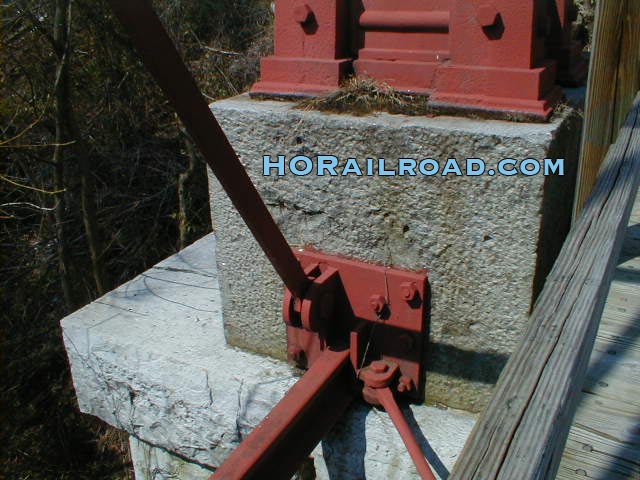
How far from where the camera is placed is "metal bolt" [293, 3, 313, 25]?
153 cm

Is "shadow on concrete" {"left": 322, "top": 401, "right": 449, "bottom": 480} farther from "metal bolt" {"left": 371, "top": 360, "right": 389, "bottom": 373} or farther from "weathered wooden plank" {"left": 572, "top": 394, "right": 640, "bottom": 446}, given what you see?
"weathered wooden plank" {"left": 572, "top": 394, "right": 640, "bottom": 446}

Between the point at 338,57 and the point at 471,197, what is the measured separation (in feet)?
1.74

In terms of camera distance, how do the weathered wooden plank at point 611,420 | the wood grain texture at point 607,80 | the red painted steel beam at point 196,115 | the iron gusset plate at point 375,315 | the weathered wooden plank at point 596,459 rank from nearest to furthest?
the red painted steel beam at point 196,115 → the weathered wooden plank at point 596,459 → the weathered wooden plank at point 611,420 → the iron gusset plate at point 375,315 → the wood grain texture at point 607,80

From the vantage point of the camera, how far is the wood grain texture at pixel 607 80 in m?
1.74

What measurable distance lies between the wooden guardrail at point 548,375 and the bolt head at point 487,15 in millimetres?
471

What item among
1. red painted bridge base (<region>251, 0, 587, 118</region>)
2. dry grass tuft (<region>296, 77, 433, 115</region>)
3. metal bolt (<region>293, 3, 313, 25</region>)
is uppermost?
metal bolt (<region>293, 3, 313, 25</region>)

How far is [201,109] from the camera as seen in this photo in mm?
1061

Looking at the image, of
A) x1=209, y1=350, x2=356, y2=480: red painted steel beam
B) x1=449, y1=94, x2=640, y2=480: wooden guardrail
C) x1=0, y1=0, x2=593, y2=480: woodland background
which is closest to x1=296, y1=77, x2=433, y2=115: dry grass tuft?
x1=449, y1=94, x2=640, y2=480: wooden guardrail

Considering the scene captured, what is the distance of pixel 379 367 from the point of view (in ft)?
4.96

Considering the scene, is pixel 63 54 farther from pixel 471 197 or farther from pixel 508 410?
pixel 508 410

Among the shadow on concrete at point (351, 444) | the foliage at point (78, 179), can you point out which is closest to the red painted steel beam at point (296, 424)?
the shadow on concrete at point (351, 444)

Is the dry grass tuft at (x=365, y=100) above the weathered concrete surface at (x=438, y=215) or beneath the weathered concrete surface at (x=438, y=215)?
above

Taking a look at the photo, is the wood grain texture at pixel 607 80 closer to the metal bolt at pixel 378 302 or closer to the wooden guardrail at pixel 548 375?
the wooden guardrail at pixel 548 375

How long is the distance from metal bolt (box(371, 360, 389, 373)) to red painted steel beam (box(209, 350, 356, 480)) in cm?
7
